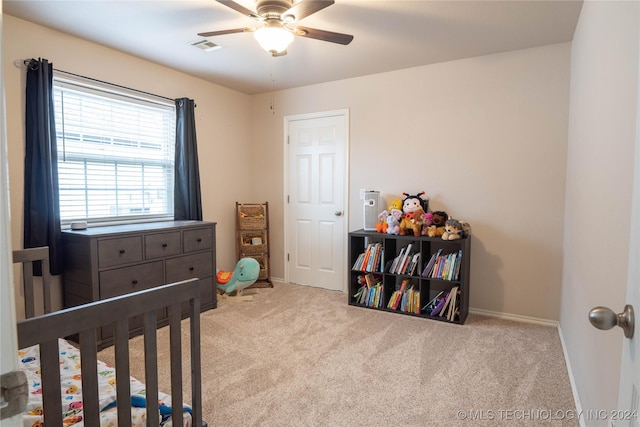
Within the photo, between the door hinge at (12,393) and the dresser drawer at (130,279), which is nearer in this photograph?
the door hinge at (12,393)

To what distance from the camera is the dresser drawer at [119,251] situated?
8.86ft

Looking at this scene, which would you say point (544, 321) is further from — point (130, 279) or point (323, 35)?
point (130, 279)

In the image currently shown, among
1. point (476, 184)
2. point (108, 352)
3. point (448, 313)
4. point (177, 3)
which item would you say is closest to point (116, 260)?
point (108, 352)

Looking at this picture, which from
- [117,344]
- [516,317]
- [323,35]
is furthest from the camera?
[516,317]

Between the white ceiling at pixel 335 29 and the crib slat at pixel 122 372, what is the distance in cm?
211

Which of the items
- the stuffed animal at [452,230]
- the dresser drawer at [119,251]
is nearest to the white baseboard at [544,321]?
the stuffed animal at [452,230]

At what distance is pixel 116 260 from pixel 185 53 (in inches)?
74.2

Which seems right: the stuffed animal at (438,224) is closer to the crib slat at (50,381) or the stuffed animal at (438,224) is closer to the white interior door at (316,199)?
the white interior door at (316,199)

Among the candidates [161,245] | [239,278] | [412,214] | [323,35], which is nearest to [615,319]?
[323,35]

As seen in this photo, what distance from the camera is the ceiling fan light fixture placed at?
84.6 inches

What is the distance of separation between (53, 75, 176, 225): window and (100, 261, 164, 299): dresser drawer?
0.64 metres

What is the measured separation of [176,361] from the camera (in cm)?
126

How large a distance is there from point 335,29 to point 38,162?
240 centimetres

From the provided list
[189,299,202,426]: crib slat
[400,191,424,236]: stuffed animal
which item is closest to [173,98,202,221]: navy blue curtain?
[400,191,424,236]: stuffed animal
